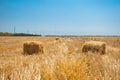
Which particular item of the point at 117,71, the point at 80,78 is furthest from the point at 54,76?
the point at 117,71

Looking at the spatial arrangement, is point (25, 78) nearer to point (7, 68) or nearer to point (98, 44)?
point (7, 68)

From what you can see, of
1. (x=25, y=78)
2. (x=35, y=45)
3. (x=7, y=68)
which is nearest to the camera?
(x=25, y=78)

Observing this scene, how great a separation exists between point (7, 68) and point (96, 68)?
2.18 meters

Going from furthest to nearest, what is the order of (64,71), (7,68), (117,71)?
(117,71)
(7,68)
(64,71)

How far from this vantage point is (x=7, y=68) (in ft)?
15.8

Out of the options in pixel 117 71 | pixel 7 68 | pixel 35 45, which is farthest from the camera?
pixel 35 45

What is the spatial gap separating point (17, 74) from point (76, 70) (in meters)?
1.04

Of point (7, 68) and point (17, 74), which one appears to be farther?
point (7, 68)

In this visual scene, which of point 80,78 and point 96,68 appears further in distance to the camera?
point 96,68

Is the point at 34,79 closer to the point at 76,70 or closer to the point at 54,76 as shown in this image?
the point at 54,76

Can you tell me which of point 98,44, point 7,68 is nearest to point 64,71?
point 7,68

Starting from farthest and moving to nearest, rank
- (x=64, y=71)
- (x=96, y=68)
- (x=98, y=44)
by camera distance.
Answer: (x=98, y=44), (x=96, y=68), (x=64, y=71)

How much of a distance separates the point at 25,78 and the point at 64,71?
2.33 feet

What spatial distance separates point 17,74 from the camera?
409 centimetres
